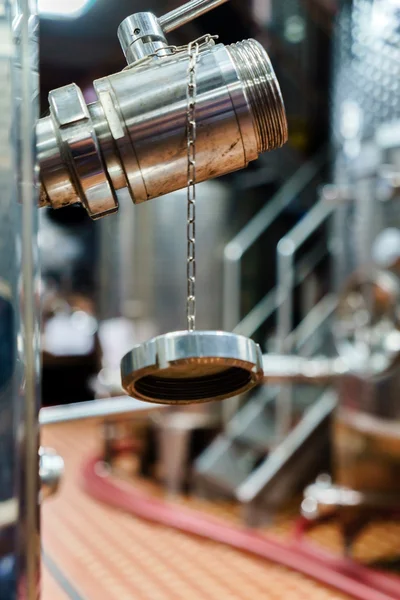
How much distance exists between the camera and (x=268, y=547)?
2869 mm

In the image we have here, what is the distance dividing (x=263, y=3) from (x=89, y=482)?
3.48m

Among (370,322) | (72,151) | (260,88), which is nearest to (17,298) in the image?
(72,151)

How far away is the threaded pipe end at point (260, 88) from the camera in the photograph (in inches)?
36.7

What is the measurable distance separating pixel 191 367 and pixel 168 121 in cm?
33

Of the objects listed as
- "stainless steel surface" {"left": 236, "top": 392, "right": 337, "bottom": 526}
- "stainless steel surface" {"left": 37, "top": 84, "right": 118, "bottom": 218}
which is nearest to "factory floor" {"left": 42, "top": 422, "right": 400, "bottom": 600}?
"stainless steel surface" {"left": 236, "top": 392, "right": 337, "bottom": 526}

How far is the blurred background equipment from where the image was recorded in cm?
93

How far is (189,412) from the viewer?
14.3 feet

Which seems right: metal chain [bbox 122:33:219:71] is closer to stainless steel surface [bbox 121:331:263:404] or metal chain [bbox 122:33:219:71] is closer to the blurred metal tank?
stainless steel surface [bbox 121:331:263:404]

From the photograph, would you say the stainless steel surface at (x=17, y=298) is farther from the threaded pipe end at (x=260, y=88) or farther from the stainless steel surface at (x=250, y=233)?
the stainless steel surface at (x=250, y=233)

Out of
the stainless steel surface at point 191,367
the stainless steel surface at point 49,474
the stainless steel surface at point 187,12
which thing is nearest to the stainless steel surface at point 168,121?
the stainless steel surface at point 187,12

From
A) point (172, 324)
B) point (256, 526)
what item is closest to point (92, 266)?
point (172, 324)

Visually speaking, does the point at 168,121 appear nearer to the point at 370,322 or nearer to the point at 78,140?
the point at 78,140

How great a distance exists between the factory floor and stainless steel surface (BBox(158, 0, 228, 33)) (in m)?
1.22

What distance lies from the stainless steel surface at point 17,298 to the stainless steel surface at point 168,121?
0.21 meters
